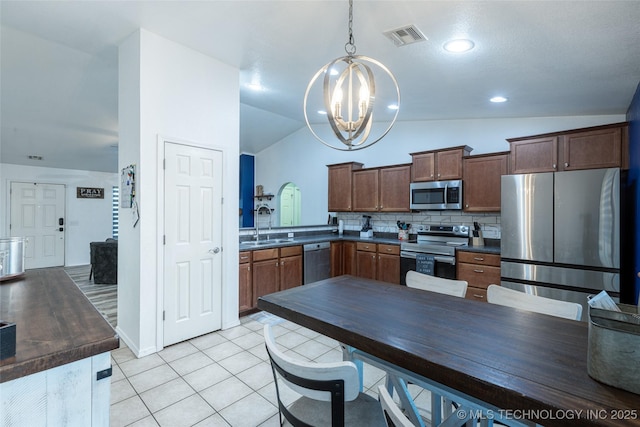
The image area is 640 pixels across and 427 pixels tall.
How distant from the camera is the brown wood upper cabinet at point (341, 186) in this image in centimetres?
566

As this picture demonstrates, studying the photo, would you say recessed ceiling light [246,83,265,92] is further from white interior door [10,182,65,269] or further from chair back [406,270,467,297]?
white interior door [10,182,65,269]

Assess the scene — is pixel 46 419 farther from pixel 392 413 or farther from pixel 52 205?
pixel 52 205

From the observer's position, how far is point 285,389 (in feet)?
7.51

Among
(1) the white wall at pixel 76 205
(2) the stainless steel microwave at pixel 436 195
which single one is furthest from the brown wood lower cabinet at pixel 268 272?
(1) the white wall at pixel 76 205

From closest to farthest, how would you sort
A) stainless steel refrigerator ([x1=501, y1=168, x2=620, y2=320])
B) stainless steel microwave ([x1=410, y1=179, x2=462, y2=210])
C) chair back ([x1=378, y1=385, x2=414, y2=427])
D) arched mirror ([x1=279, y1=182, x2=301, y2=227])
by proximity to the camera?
1. chair back ([x1=378, y1=385, x2=414, y2=427])
2. stainless steel refrigerator ([x1=501, y1=168, x2=620, y2=320])
3. stainless steel microwave ([x1=410, y1=179, x2=462, y2=210])
4. arched mirror ([x1=279, y1=182, x2=301, y2=227])

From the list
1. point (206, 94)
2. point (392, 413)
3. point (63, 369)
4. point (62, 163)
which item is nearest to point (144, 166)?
point (206, 94)

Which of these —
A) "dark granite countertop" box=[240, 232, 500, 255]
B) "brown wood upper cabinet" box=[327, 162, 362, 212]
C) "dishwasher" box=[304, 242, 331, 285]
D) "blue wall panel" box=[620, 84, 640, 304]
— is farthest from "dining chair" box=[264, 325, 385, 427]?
"brown wood upper cabinet" box=[327, 162, 362, 212]

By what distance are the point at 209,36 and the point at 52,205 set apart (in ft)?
→ 22.2

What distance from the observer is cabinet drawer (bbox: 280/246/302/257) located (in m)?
4.25

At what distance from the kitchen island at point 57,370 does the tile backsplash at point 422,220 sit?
4549 mm

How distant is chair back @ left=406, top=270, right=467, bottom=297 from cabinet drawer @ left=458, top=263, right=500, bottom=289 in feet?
6.21

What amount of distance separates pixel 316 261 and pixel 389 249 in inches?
45.6

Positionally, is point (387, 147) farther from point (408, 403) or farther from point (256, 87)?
point (408, 403)

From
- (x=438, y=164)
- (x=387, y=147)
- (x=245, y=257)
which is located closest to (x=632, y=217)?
(x=438, y=164)
